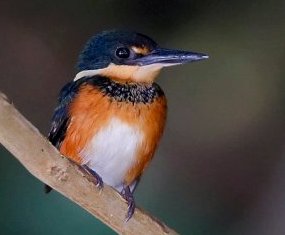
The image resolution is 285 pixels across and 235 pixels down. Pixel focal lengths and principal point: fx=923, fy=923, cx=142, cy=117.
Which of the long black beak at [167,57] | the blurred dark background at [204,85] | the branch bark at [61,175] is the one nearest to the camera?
the branch bark at [61,175]

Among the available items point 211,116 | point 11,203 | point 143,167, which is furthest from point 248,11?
point 143,167

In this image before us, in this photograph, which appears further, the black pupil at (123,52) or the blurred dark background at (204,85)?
the blurred dark background at (204,85)

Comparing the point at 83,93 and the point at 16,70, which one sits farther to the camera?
the point at 16,70

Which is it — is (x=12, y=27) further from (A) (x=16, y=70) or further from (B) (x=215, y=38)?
(B) (x=215, y=38)

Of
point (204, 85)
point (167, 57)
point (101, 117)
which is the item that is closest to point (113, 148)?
point (101, 117)

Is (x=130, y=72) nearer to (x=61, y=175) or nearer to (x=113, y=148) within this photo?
(x=113, y=148)

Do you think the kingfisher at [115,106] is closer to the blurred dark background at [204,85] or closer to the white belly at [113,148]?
the white belly at [113,148]

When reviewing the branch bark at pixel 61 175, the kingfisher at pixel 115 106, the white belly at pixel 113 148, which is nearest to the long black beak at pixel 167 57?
the kingfisher at pixel 115 106
